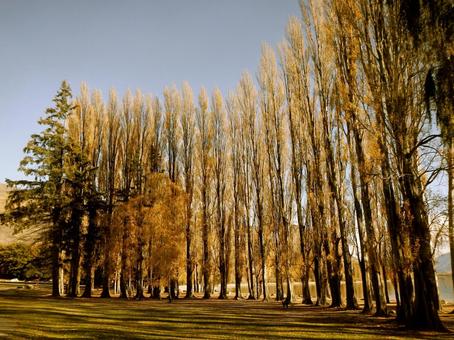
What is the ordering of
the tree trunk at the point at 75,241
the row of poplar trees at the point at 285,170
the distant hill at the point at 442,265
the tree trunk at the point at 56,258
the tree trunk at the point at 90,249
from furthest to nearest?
the tree trunk at the point at 90,249 < the tree trunk at the point at 75,241 < the tree trunk at the point at 56,258 < the distant hill at the point at 442,265 < the row of poplar trees at the point at 285,170

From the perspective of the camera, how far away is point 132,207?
26.3 m

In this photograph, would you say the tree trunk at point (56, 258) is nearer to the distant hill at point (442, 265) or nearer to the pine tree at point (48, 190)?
the pine tree at point (48, 190)

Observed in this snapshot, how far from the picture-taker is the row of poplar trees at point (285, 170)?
11.3 m

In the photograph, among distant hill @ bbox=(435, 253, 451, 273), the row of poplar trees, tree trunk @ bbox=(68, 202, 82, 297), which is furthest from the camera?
tree trunk @ bbox=(68, 202, 82, 297)

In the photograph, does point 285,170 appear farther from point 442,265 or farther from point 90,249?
point 442,265

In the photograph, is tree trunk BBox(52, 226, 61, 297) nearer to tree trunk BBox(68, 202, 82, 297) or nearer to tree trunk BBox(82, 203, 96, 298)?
tree trunk BBox(68, 202, 82, 297)

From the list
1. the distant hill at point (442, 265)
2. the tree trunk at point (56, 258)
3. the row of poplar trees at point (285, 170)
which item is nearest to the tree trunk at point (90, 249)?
the row of poplar trees at point (285, 170)

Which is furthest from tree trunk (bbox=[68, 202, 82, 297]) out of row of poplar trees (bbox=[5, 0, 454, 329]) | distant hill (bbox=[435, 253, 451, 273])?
distant hill (bbox=[435, 253, 451, 273])

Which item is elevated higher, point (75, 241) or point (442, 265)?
point (75, 241)

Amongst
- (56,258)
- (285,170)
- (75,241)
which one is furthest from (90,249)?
(285,170)

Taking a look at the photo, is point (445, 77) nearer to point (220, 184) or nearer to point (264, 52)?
point (264, 52)

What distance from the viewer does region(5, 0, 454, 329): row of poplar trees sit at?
1127 cm

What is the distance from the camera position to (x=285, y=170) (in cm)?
2847

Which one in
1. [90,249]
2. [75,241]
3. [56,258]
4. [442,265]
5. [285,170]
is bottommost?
[442,265]
